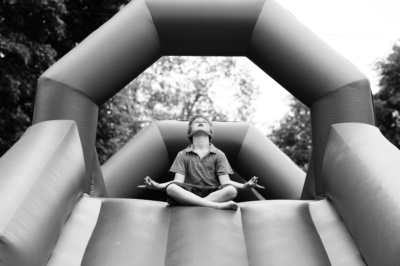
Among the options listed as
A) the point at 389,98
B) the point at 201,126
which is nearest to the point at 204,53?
the point at 201,126

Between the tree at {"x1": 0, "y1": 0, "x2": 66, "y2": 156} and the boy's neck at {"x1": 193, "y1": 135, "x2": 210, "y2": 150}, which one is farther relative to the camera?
the tree at {"x1": 0, "y1": 0, "x2": 66, "y2": 156}

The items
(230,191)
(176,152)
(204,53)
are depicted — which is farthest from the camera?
(176,152)

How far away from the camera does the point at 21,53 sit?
747 centimetres

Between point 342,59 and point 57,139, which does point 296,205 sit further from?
point 57,139

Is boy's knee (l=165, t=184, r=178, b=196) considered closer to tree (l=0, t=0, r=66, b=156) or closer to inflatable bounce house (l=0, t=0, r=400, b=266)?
inflatable bounce house (l=0, t=0, r=400, b=266)

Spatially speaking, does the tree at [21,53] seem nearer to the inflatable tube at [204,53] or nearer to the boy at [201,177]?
the inflatable tube at [204,53]

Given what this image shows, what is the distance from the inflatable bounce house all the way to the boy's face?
1.99ft

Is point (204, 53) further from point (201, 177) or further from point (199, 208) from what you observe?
point (199, 208)

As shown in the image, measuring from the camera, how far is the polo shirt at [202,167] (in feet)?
11.6

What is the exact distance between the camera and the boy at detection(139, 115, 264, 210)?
310 centimetres

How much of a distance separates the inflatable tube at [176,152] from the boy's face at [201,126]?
5.09 feet

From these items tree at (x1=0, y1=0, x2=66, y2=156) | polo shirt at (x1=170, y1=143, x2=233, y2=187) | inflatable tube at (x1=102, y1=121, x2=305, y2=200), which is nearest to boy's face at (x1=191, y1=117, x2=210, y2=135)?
polo shirt at (x1=170, y1=143, x2=233, y2=187)

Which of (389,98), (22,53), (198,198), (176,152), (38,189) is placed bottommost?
(389,98)

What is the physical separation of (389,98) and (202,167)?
1245 centimetres
